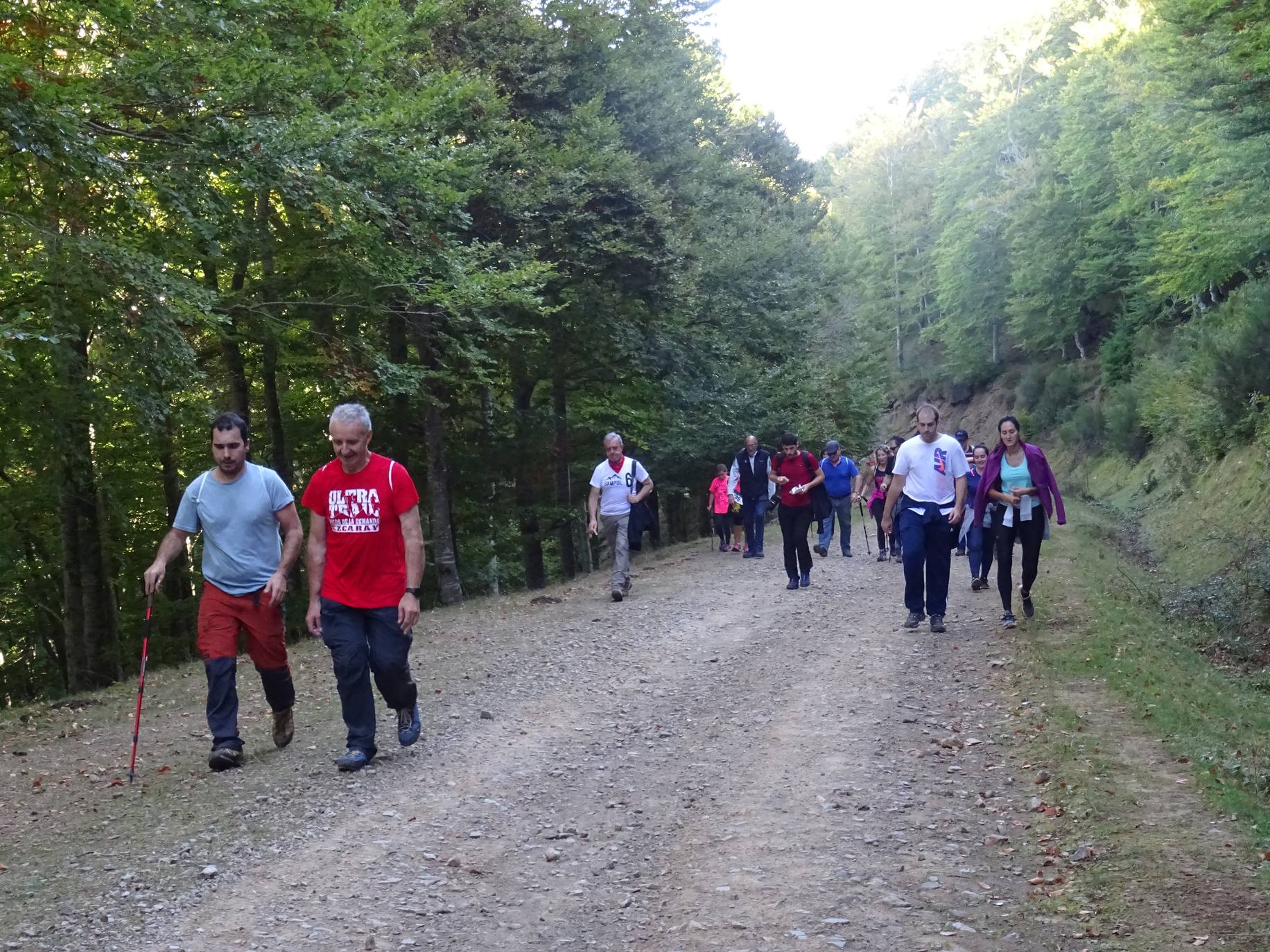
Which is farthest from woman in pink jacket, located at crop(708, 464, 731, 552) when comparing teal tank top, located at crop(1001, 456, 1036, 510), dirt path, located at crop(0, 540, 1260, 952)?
dirt path, located at crop(0, 540, 1260, 952)

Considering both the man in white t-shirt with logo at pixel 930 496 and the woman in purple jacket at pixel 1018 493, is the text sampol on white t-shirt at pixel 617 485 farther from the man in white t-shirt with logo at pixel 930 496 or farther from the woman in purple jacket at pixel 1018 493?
the woman in purple jacket at pixel 1018 493

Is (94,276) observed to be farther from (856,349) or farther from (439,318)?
(856,349)

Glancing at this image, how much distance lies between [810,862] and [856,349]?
39240mm

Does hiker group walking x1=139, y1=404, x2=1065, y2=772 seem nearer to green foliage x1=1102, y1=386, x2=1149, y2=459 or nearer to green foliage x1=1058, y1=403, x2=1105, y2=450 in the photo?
green foliage x1=1102, y1=386, x2=1149, y2=459

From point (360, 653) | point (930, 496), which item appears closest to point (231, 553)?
point (360, 653)

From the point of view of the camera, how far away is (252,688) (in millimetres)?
10883

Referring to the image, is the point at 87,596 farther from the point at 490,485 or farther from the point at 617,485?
the point at 617,485

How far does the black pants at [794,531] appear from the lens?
49.6 feet

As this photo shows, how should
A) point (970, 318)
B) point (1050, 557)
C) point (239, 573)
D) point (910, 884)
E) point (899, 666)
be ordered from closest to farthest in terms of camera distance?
1. point (910, 884)
2. point (239, 573)
3. point (899, 666)
4. point (1050, 557)
5. point (970, 318)

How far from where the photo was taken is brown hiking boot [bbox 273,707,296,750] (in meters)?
7.84

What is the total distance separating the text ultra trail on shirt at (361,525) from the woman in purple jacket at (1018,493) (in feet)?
21.0

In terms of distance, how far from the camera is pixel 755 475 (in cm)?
1894

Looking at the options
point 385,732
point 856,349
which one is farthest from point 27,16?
point 856,349

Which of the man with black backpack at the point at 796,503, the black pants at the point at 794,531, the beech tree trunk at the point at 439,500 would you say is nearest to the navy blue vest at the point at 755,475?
the man with black backpack at the point at 796,503
